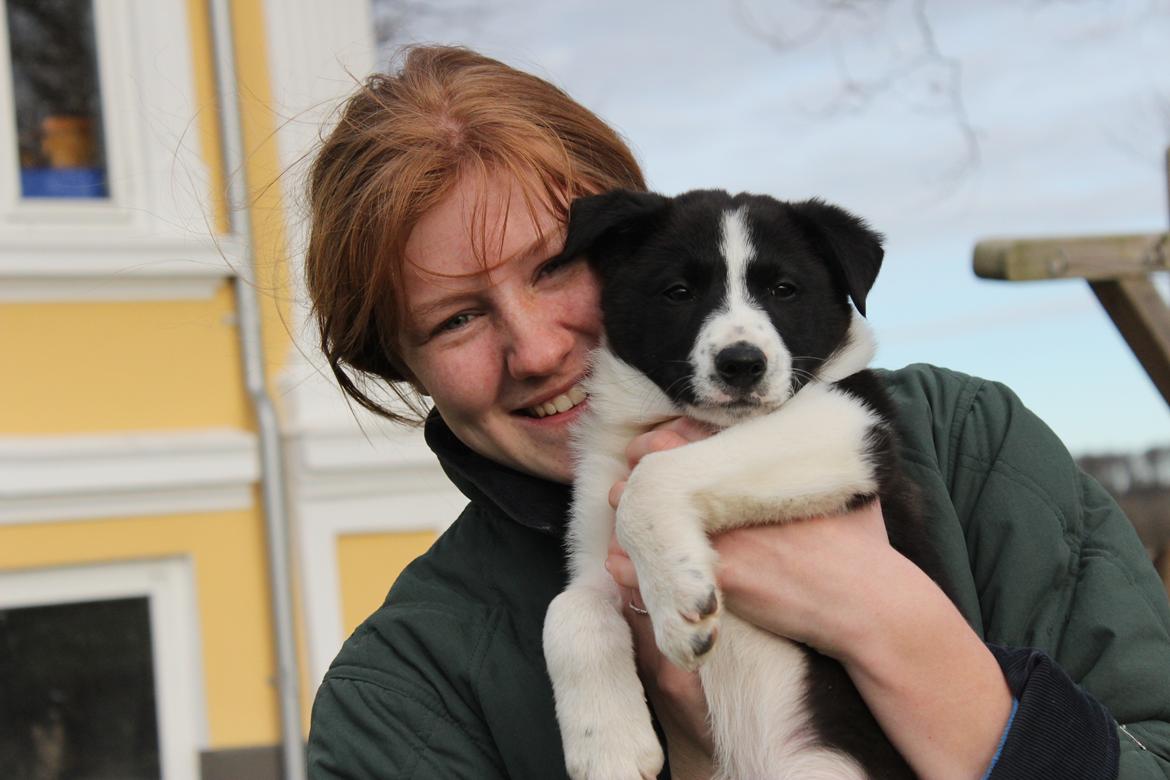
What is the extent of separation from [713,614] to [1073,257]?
2.91m

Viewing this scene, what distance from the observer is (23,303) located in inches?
238

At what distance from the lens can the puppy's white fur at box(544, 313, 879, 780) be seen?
2119mm

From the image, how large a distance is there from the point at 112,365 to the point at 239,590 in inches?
43.9

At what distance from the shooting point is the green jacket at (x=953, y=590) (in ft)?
7.13

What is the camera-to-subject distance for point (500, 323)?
7.94 feet

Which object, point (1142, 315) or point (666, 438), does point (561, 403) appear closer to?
point (666, 438)

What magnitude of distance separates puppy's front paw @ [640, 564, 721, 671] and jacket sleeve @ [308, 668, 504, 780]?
1.36 ft

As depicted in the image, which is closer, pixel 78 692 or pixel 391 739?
pixel 391 739

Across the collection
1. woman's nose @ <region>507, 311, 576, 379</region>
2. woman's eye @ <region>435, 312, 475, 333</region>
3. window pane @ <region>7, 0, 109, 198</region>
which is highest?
window pane @ <region>7, 0, 109, 198</region>

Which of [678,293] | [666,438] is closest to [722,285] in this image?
[678,293]

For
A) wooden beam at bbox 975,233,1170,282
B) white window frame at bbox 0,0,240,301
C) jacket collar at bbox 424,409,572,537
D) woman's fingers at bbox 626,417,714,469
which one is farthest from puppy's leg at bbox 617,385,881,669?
white window frame at bbox 0,0,240,301

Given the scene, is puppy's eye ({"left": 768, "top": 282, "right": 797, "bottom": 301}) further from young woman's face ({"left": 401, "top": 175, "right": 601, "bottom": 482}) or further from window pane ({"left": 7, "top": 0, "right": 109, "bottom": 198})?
window pane ({"left": 7, "top": 0, "right": 109, "bottom": 198})

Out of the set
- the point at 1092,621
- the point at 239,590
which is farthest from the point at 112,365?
the point at 1092,621

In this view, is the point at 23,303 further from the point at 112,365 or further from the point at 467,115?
the point at 467,115
